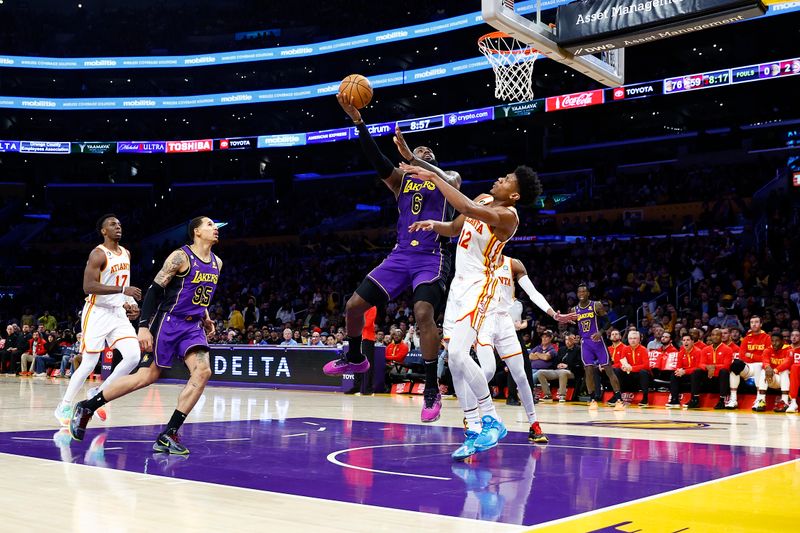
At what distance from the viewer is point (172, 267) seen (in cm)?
668

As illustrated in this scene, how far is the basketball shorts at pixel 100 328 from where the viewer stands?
8.41 meters

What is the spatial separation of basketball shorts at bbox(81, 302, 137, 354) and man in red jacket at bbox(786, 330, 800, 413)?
9.89m

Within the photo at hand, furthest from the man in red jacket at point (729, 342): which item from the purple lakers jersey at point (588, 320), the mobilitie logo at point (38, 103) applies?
the mobilitie logo at point (38, 103)

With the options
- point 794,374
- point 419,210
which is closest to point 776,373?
point 794,374

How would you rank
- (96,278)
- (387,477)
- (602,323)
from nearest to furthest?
(387,477)
(96,278)
(602,323)

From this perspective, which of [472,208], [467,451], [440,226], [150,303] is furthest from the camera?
[150,303]

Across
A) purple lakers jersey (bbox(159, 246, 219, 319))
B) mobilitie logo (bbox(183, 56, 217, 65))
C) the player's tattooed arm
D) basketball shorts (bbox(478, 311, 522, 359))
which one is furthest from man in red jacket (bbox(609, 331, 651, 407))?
mobilitie logo (bbox(183, 56, 217, 65))

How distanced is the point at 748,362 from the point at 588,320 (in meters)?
2.80

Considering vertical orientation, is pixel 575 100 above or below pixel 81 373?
above

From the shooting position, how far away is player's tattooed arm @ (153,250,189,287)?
6652 millimetres

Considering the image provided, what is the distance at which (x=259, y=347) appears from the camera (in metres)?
18.3

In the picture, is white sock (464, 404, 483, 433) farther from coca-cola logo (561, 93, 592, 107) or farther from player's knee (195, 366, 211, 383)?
coca-cola logo (561, 93, 592, 107)

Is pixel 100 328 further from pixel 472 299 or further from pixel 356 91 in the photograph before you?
pixel 472 299

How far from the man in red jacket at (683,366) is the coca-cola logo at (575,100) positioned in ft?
42.6
